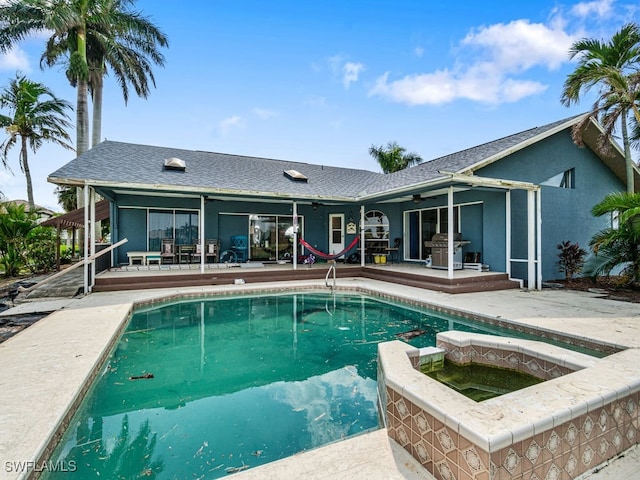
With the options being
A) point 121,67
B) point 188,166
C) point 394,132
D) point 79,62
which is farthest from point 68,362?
point 394,132

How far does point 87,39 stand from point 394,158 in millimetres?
18482

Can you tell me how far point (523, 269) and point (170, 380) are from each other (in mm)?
8275

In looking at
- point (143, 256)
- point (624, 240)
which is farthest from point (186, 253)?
point (624, 240)

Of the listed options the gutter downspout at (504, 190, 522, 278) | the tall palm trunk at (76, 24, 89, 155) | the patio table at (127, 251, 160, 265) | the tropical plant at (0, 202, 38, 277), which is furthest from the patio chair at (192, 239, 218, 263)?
the gutter downspout at (504, 190, 522, 278)

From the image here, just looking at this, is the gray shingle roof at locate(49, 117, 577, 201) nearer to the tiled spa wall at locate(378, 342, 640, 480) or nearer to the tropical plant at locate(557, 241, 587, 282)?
the tropical plant at locate(557, 241, 587, 282)

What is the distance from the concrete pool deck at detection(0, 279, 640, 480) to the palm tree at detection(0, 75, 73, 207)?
470 inches

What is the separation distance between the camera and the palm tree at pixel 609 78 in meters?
7.59

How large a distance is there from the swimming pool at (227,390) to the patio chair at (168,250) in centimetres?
429

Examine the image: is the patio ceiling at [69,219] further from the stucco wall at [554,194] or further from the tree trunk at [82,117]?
the stucco wall at [554,194]

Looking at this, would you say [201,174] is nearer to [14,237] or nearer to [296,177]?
[296,177]

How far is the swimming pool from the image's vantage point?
90.2 inches

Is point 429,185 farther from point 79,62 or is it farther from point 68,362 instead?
point 79,62

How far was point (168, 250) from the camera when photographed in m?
10.2

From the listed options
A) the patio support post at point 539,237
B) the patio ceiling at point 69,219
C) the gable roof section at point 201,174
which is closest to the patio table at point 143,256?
the patio ceiling at point 69,219
